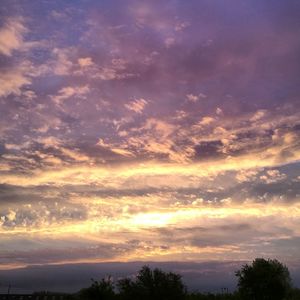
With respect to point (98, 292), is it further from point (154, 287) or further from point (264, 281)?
point (264, 281)

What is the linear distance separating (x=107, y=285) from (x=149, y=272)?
7.50 meters

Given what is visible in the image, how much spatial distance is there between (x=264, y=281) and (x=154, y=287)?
74.7ft

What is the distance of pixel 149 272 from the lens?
6169 cm

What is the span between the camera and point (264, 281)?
7169cm

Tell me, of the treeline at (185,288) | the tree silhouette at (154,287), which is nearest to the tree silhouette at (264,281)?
the treeline at (185,288)

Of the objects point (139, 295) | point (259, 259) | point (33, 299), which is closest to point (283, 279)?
point (259, 259)

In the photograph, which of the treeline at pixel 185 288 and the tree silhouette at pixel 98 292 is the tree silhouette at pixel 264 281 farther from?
the tree silhouette at pixel 98 292

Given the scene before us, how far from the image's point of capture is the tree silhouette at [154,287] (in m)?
59.0

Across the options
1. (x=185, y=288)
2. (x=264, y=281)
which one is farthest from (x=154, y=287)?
(x=264, y=281)

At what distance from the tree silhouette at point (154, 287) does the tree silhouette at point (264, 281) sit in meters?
18.0

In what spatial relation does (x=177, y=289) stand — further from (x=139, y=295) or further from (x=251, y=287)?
(x=251, y=287)

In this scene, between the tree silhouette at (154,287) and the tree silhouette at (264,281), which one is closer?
the tree silhouette at (154,287)

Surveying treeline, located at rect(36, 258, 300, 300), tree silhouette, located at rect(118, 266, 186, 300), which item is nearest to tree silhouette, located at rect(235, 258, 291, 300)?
treeline, located at rect(36, 258, 300, 300)

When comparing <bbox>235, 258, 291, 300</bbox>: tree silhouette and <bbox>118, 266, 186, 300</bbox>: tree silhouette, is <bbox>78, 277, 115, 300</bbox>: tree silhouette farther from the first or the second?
<bbox>235, 258, 291, 300</bbox>: tree silhouette
